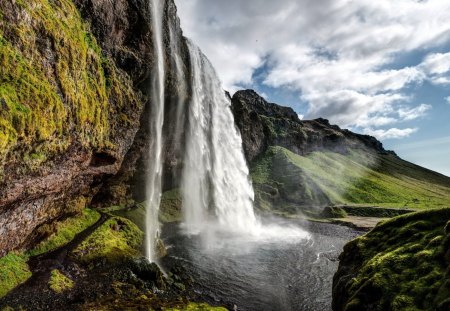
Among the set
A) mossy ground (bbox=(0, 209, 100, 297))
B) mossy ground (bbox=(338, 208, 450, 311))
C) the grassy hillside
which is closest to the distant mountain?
the grassy hillside

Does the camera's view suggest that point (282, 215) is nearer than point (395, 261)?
No

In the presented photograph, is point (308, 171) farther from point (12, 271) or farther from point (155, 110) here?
point (12, 271)

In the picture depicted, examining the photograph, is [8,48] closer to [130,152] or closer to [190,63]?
[130,152]

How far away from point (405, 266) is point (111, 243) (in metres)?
27.3

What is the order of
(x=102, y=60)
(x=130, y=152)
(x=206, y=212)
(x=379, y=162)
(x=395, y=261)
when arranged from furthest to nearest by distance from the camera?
(x=379, y=162) → (x=206, y=212) → (x=130, y=152) → (x=102, y=60) → (x=395, y=261)

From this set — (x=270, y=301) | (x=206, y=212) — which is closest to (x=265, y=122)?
(x=206, y=212)

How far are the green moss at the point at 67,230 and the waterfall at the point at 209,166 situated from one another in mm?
24071

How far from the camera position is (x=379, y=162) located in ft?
625

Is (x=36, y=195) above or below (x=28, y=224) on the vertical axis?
above

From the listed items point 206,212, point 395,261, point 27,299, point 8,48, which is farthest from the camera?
point 206,212

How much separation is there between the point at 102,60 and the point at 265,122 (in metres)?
110

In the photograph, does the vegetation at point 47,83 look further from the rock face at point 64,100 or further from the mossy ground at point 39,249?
the mossy ground at point 39,249

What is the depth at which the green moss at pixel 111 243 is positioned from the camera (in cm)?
2911

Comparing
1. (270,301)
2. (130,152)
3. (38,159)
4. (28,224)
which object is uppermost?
(130,152)
